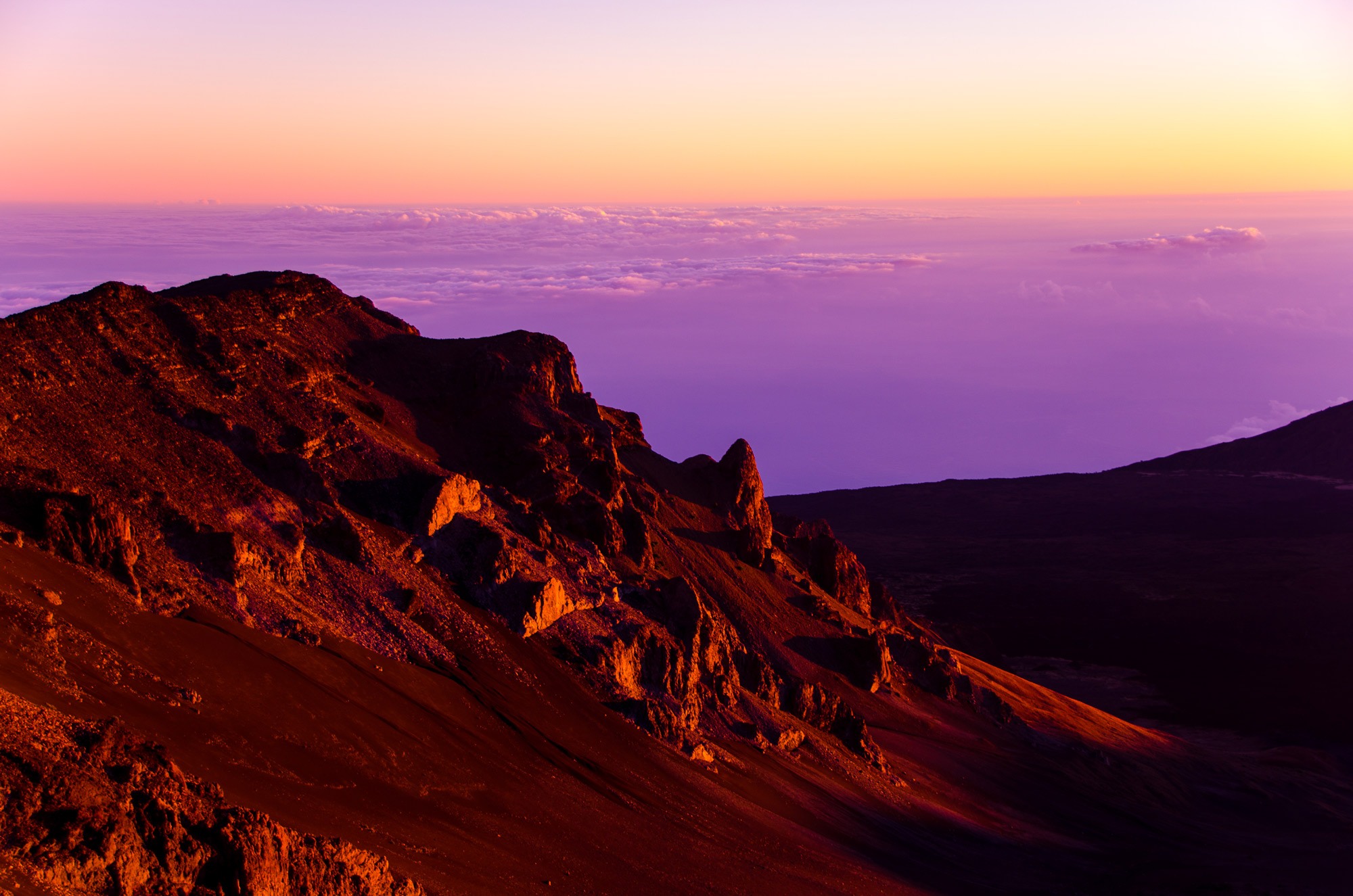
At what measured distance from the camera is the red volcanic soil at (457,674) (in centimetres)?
2086

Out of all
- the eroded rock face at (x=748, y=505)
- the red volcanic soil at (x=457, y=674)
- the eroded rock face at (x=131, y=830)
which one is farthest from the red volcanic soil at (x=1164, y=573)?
the eroded rock face at (x=131, y=830)

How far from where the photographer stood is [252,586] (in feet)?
90.2

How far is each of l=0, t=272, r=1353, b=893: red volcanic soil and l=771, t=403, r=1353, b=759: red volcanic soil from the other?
16.3 metres

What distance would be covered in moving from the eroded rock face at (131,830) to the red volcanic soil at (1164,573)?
51.4 m

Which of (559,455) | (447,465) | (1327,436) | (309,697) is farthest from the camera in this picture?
(1327,436)

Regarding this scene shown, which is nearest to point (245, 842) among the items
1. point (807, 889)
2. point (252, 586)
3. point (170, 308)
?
point (252, 586)

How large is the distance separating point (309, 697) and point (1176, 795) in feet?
106

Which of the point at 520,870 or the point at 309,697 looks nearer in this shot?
the point at 520,870

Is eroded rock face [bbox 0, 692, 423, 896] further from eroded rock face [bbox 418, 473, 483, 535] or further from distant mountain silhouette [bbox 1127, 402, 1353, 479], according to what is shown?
distant mountain silhouette [bbox 1127, 402, 1353, 479]

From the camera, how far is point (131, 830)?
16.3 meters

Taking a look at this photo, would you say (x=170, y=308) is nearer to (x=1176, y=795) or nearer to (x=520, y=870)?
(x=520, y=870)

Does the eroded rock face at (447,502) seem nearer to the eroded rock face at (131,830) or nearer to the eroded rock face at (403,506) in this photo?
the eroded rock face at (403,506)

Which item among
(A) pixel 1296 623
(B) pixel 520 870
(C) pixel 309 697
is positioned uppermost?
(C) pixel 309 697

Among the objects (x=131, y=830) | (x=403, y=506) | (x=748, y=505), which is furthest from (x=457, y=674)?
(x=748, y=505)
